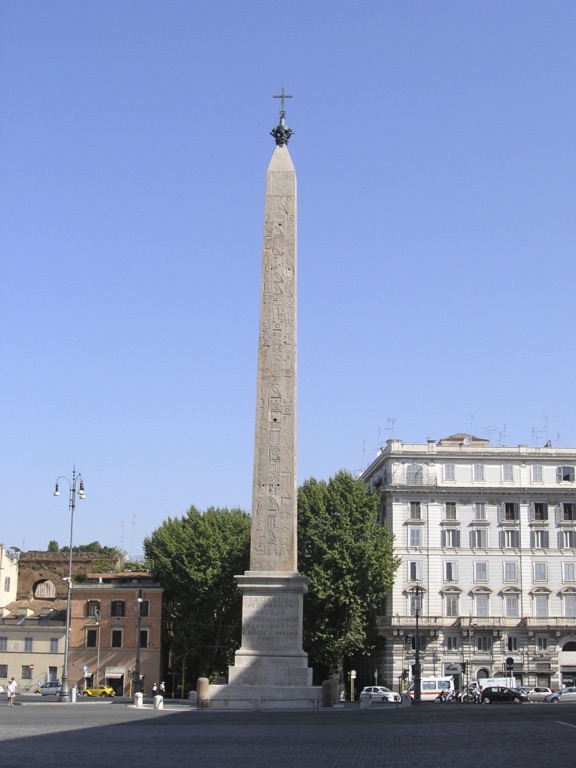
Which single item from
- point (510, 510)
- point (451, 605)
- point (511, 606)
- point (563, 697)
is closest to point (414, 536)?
point (451, 605)

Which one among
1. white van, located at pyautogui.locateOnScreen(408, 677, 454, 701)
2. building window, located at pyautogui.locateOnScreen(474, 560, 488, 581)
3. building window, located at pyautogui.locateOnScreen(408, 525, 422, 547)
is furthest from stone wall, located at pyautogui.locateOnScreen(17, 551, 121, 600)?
white van, located at pyautogui.locateOnScreen(408, 677, 454, 701)

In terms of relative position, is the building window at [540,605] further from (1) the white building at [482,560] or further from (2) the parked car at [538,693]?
(2) the parked car at [538,693]

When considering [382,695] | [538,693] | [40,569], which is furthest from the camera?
[40,569]

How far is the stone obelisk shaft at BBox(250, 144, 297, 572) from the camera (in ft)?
101

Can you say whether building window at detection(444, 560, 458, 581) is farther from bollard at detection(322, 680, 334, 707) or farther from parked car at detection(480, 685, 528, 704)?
bollard at detection(322, 680, 334, 707)

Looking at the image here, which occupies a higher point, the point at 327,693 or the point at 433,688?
the point at 327,693

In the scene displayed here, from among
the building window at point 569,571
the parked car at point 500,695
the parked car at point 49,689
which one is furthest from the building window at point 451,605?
the parked car at point 49,689

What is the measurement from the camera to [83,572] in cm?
7550

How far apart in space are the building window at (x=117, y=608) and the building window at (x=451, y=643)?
1784 centimetres

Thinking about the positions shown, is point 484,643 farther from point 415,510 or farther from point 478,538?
point 415,510

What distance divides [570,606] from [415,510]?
9.68 m

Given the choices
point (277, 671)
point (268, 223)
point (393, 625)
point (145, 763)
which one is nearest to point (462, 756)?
point (145, 763)

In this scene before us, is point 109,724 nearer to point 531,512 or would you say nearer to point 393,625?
point 393,625

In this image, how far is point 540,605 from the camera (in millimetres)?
59625
